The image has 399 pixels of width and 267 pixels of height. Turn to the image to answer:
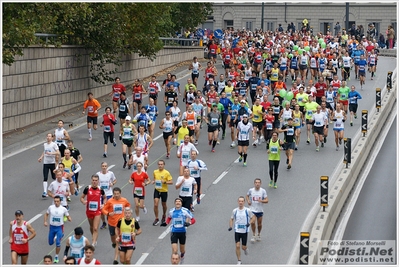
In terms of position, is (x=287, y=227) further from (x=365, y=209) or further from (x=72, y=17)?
(x=72, y=17)

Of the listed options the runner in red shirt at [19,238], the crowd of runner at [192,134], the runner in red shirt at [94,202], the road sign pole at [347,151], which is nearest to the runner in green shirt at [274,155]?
the crowd of runner at [192,134]

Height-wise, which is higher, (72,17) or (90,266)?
(72,17)

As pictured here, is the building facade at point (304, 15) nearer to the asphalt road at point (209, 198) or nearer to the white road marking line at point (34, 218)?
the asphalt road at point (209, 198)

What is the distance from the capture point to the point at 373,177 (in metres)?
26.3

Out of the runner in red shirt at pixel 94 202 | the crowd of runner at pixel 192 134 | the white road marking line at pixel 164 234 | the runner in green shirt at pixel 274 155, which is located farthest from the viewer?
the runner in green shirt at pixel 274 155

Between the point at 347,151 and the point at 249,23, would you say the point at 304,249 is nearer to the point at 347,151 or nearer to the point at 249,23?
the point at 347,151

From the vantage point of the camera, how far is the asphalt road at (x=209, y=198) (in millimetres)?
18819

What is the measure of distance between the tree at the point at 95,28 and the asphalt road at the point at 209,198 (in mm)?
3724

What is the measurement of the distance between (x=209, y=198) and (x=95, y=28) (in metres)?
14.4

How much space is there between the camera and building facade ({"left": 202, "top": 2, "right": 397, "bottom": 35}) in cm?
8206

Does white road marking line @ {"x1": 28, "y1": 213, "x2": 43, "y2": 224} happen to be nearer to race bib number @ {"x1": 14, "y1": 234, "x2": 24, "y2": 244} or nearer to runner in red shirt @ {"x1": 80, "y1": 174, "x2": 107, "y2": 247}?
runner in red shirt @ {"x1": 80, "y1": 174, "x2": 107, "y2": 247}

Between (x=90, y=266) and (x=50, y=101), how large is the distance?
19.6 meters

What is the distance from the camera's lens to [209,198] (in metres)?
23.0

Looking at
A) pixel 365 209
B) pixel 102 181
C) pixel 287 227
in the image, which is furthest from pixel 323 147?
pixel 102 181
